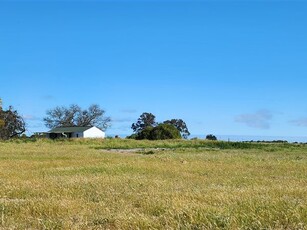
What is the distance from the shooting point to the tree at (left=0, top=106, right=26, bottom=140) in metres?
106

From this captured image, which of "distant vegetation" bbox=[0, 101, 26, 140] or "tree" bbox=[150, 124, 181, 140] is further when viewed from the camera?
"distant vegetation" bbox=[0, 101, 26, 140]

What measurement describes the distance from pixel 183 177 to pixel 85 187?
14.6 feet

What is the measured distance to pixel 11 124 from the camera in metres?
107

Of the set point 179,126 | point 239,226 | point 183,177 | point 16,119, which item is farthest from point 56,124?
point 239,226

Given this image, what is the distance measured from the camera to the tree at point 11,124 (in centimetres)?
10559

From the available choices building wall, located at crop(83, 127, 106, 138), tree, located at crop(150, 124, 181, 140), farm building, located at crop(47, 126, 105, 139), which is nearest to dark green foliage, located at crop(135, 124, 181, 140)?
tree, located at crop(150, 124, 181, 140)

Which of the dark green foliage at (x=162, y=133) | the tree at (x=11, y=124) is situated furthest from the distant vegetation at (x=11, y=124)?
the dark green foliage at (x=162, y=133)

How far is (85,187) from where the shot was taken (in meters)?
10.8

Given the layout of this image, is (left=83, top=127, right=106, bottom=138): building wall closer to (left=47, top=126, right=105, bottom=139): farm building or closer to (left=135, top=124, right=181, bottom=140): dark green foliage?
(left=47, top=126, right=105, bottom=139): farm building

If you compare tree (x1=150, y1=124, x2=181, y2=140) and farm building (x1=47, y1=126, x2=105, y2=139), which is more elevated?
farm building (x1=47, y1=126, x2=105, y2=139)

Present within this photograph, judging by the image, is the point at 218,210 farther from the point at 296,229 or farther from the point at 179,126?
the point at 179,126

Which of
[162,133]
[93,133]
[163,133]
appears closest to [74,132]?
[93,133]

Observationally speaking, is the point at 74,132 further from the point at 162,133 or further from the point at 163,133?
the point at 163,133

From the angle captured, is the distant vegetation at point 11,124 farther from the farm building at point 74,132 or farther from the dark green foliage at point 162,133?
the dark green foliage at point 162,133
